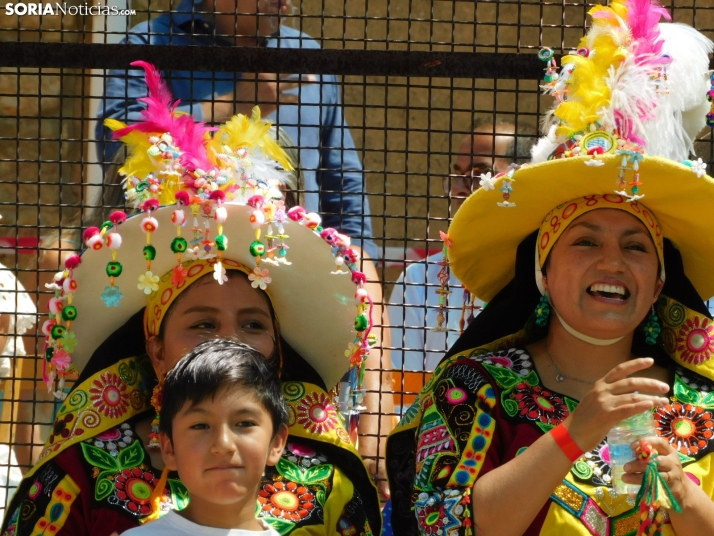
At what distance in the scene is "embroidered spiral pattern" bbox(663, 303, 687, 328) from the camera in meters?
3.54

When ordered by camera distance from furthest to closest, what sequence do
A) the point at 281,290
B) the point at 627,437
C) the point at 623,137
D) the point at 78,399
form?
1. the point at 281,290
2. the point at 78,399
3. the point at 623,137
4. the point at 627,437

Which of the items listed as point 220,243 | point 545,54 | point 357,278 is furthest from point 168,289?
point 545,54

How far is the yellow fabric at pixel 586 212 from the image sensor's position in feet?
11.2

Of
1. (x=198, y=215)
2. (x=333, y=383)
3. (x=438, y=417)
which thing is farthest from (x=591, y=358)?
(x=198, y=215)

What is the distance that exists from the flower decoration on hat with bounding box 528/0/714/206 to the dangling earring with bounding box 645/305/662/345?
405 millimetres

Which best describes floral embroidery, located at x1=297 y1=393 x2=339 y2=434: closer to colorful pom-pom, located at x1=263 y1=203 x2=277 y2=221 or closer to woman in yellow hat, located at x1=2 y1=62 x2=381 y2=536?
woman in yellow hat, located at x1=2 y1=62 x2=381 y2=536

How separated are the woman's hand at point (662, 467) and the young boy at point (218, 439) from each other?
0.91m

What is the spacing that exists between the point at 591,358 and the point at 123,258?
142cm

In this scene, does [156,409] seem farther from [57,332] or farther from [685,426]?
[685,426]

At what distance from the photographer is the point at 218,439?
9.43 ft

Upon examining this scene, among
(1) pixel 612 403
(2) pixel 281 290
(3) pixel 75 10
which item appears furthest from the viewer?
(3) pixel 75 10

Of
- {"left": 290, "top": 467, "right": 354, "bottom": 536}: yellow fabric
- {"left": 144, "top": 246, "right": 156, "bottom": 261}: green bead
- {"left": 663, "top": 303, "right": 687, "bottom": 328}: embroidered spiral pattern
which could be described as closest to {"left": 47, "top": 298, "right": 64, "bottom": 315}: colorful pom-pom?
{"left": 144, "top": 246, "right": 156, "bottom": 261}: green bead

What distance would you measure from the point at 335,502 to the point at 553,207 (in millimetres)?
1090

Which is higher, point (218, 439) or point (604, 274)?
point (604, 274)
